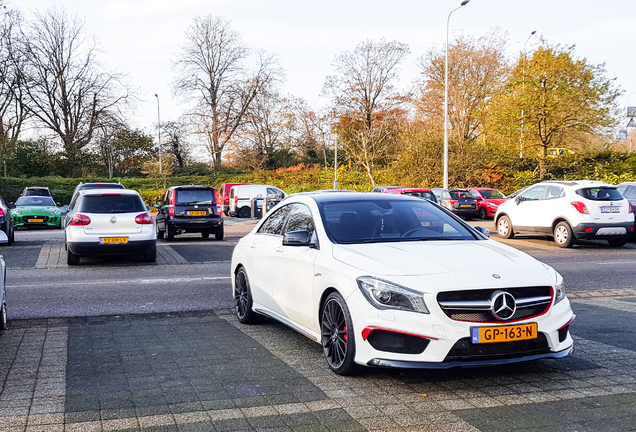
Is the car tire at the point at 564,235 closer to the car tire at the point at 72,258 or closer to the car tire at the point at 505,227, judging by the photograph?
the car tire at the point at 505,227

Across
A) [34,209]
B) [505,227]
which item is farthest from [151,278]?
[34,209]

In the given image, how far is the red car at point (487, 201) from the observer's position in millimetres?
32500

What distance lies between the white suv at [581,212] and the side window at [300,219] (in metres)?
12.1

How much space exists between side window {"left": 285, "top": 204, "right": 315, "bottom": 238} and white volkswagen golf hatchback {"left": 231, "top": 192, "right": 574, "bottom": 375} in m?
0.02

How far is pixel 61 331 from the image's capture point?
714 centimetres

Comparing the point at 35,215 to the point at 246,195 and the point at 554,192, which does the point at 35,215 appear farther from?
the point at 554,192

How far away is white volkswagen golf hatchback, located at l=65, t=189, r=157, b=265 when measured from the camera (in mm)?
13617

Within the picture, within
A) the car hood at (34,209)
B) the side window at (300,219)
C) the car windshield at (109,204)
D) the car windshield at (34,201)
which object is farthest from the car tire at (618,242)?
the car windshield at (34,201)

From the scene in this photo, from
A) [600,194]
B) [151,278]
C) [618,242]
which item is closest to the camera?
[151,278]

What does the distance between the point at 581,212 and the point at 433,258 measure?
1300 centimetres

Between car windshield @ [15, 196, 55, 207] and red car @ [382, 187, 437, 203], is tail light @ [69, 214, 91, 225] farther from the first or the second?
car windshield @ [15, 196, 55, 207]

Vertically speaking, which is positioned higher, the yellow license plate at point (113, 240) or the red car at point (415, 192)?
the red car at point (415, 192)

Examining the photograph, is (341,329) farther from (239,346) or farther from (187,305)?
(187,305)

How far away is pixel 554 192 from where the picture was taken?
1791cm
